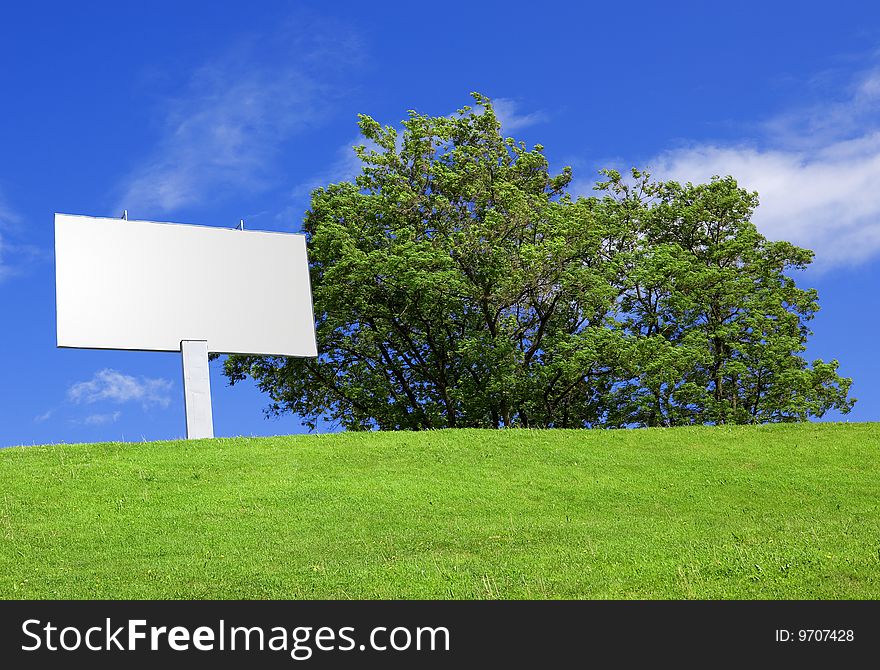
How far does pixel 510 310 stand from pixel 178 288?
505 inches

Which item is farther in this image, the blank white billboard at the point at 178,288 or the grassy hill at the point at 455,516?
the blank white billboard at the point at 178,288

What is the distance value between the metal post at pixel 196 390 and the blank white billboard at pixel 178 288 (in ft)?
0.97

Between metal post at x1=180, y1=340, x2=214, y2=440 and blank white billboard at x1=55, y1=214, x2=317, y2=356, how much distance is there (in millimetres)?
296

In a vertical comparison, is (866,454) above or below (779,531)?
above

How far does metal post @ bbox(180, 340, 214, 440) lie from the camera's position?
75.7ft

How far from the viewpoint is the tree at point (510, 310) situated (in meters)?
30.5

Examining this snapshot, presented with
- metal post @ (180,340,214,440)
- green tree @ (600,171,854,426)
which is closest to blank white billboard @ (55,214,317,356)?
metal post @ (180,340,214,440)

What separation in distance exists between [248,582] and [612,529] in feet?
21.6

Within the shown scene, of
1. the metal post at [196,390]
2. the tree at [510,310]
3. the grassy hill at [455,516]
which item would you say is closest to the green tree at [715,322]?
the tree at [510,310]

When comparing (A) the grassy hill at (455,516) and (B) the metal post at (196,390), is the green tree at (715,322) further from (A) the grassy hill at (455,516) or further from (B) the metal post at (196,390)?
(B) the metal post at (196,390)

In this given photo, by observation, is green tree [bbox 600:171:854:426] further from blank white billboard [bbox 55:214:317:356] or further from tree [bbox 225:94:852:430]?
blank white billboard [bbox 55:214:317:356]

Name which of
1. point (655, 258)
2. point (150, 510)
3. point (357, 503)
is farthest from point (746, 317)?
point (150, 510)

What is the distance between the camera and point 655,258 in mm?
32812
